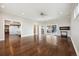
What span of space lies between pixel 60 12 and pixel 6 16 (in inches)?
122

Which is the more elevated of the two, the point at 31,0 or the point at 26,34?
the point at 31,0

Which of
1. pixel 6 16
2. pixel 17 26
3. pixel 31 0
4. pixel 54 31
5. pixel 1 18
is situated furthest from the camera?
pixel 17 26

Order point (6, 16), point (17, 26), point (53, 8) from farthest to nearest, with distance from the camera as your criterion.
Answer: point (17, 26)
point (6, 16)
point (53, 8)

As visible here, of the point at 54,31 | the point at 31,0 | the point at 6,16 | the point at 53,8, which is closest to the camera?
the point at 31,0

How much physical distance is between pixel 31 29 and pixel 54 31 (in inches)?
227

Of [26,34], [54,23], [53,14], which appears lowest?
[26,34]

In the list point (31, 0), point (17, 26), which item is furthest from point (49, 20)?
point (17, 26)

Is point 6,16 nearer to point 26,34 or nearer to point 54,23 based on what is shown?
point 54,23

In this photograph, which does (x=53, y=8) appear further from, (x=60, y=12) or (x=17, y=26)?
(x=17, y=26)

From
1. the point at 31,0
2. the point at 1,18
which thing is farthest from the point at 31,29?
the point at 31,0

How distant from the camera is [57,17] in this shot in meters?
4.79

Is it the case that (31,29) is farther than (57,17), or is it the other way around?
(31,29)

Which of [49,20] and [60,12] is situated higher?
[60,12]

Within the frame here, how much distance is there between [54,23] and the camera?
5035 millimetres
